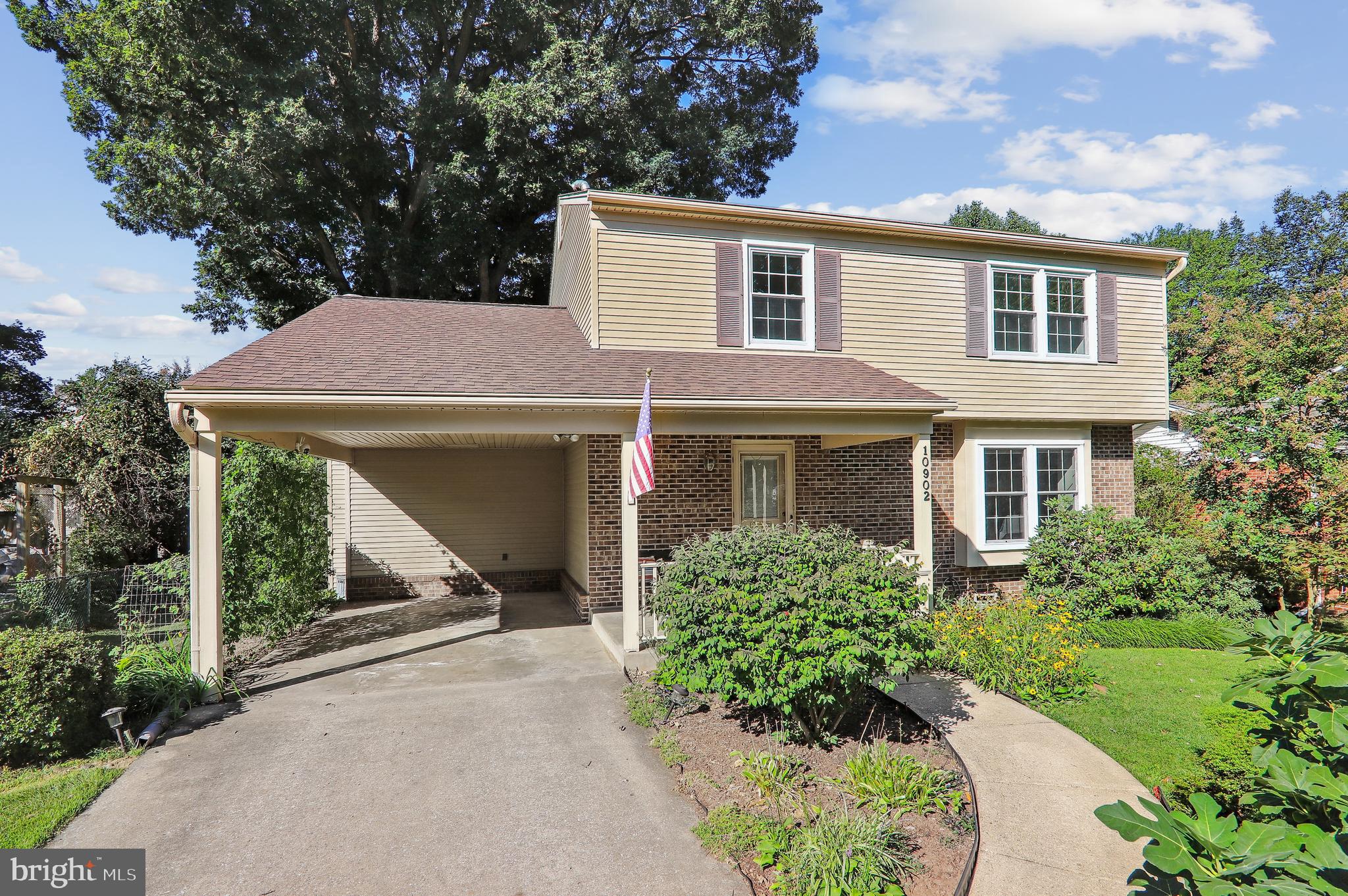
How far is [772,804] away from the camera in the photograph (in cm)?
457

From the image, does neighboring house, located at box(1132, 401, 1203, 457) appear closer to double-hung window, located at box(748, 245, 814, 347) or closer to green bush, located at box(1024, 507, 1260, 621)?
green bush, located at box(1024, 507, 1260, 621)

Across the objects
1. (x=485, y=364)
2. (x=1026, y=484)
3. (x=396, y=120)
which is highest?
(x=396, y=120)

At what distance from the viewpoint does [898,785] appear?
4.55m

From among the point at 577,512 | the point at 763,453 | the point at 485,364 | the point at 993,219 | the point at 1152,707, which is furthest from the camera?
the point at 993,219

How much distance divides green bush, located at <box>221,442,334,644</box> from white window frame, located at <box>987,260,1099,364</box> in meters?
10.8

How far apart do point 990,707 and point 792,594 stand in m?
2.65

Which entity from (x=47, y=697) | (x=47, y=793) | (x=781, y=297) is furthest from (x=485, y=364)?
(x=47, y=793)

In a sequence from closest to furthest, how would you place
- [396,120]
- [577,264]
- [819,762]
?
1. [819,762]
2. [577,264]
3. [396,120]

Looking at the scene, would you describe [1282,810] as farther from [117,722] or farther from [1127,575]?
[1127,575]

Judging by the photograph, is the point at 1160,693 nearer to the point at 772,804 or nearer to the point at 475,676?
the point at 772,804

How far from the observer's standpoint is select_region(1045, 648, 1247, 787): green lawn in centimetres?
521

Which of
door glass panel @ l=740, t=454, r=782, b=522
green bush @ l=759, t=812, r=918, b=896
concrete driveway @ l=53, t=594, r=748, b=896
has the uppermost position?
door glass panel @ l=740, t=454, r=782, b=522

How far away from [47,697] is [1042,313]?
1317 cm

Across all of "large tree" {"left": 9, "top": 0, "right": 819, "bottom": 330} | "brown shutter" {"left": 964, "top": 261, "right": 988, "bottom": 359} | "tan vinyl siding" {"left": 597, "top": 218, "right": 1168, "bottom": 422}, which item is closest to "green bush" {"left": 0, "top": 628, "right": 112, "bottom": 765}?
"tan vinyl siding" {"left": 597, "top": 218, "right": 1168, "bottom": 422}
